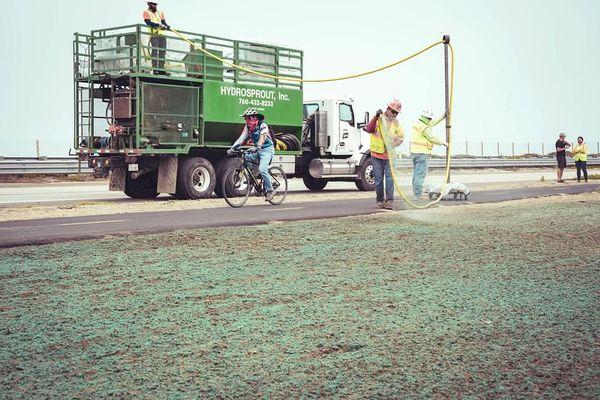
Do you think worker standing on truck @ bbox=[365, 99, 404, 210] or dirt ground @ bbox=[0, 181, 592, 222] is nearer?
dirt ground @ bbox=[0, 181, 592, 222]

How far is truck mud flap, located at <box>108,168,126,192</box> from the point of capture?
65.5 feet

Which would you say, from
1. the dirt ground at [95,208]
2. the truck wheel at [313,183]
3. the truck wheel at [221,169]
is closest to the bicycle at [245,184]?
the dirt ground at [95,208]

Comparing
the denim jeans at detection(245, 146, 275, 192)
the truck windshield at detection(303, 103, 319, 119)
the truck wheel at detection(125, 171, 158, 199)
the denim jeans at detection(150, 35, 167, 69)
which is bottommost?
the truck wheel at detection(125, 171, 158, 199)

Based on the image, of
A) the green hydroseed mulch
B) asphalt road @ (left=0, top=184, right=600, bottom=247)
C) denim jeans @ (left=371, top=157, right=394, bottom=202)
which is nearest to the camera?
the green hydroseed mulch

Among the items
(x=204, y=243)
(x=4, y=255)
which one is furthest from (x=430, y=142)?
(x=4, y=255)

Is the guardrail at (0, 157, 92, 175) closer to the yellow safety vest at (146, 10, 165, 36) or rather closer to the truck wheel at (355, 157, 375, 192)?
the truck wheel at (355, 157, 375, 192)

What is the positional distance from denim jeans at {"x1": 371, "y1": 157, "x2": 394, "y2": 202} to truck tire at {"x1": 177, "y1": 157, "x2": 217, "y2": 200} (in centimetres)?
566

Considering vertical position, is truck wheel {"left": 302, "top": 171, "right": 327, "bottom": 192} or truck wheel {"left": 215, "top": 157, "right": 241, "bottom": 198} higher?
truck wheel {"left": 215, "top": 157, "right": 241, "bottom": 198}

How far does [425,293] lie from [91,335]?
2624 millimetres

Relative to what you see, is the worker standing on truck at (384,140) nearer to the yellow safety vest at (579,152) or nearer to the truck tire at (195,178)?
the truck tire at (195,178)

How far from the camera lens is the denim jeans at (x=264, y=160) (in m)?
16.4

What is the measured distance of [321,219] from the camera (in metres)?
12.9

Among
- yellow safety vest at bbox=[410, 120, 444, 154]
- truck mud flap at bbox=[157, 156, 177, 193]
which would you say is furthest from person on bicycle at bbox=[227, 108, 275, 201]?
truck mud flap at bbox=[157, 156, 177, 193]

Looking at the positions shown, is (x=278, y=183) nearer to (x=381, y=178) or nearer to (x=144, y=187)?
(x=381, y=178)
